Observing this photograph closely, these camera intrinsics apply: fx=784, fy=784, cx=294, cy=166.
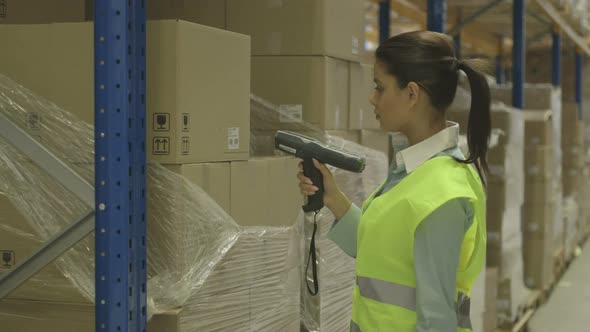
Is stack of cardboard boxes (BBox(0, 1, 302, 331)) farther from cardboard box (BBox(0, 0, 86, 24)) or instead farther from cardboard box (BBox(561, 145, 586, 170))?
cardboard box (BBox(561, 145, 586, 170))

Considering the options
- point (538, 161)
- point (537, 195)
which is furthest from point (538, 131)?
point (537, 195)

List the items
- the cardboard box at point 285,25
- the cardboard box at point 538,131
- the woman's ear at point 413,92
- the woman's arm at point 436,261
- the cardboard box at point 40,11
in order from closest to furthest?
the woman's arm at point 436,261 < the woman's ear at point 413,92 < the cardboard box at point 40,11 < the cardboard box at point 285,25 < the cardboard box at point 538,131

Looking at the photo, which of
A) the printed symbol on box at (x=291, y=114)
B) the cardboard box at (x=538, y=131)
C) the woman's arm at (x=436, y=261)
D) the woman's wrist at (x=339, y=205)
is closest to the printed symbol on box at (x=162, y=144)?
the woman's wrist at (x=339, y=205)

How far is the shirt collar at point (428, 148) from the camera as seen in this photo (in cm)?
178

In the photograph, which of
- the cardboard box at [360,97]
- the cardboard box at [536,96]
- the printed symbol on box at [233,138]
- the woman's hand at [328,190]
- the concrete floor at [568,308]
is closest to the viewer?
the woman's hand at [328,190]

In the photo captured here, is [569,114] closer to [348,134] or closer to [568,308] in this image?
[568,308]

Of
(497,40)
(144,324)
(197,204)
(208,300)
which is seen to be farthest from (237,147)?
(497,40)

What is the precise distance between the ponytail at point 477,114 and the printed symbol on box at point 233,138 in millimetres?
697

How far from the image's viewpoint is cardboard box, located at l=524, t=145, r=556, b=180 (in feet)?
20.4

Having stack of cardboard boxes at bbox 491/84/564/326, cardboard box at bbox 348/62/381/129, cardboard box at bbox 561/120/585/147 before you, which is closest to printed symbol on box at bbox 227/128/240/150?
cardboard box at bbox 348/62/381/129

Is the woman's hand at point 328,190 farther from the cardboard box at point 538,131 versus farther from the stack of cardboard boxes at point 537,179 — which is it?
the cardboard box at point 538,131

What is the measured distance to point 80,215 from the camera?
187cm

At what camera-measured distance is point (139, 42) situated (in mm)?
1866

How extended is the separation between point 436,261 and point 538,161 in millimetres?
4875
